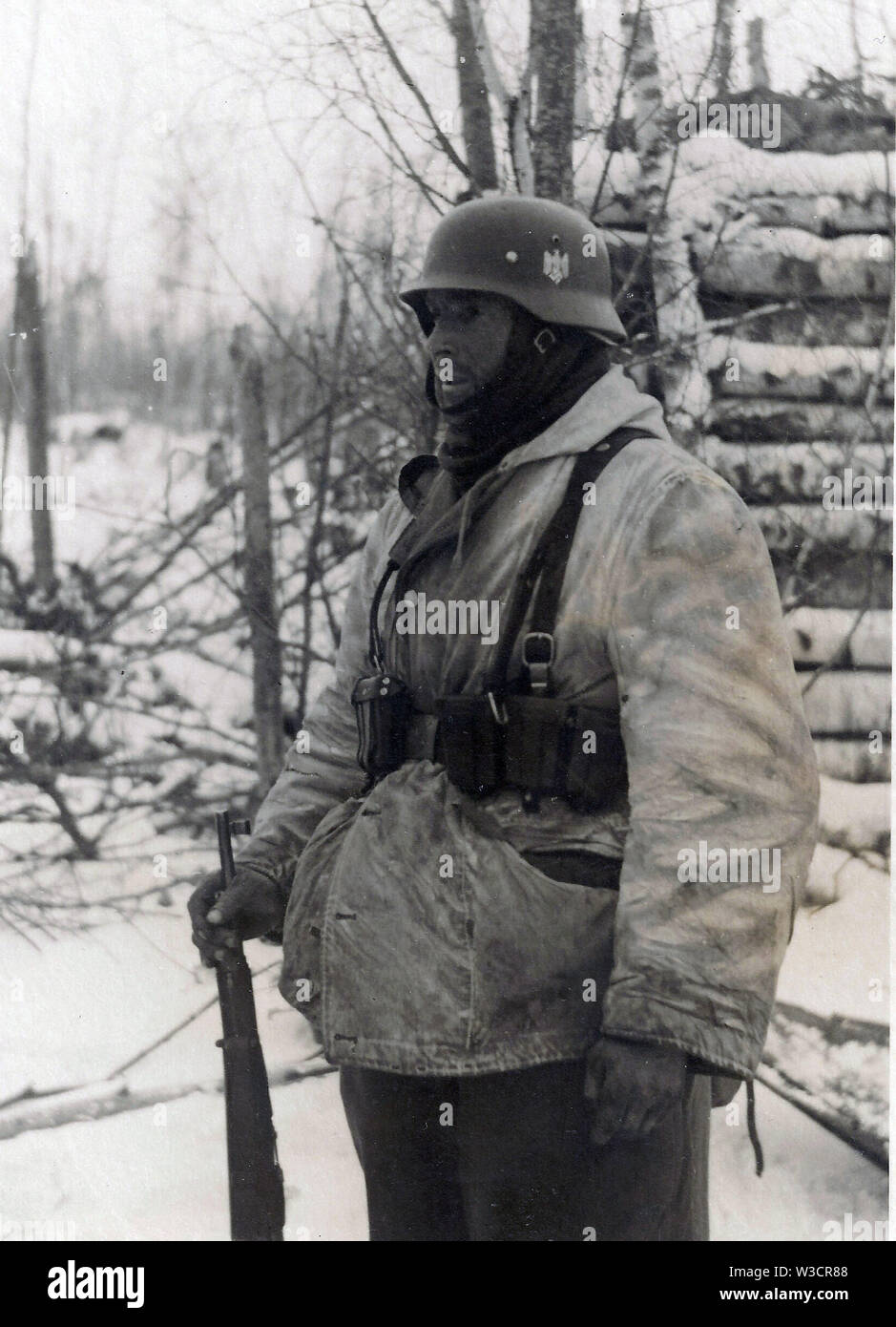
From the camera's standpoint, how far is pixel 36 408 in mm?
3480

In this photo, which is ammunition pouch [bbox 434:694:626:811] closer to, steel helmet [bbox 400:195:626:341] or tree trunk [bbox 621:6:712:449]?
steel helmet [bbox 400:195:626:341]

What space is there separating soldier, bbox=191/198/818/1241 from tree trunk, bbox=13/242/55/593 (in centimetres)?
142

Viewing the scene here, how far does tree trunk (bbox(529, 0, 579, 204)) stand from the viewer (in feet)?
10.3

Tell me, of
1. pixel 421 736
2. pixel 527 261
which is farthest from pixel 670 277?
pixel 421 736

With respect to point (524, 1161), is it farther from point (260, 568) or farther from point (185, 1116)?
point (260, 568)

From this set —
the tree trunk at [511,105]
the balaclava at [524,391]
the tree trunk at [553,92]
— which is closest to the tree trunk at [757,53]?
the tree trunk at [553,92]

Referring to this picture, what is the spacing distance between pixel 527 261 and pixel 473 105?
1.25 meters

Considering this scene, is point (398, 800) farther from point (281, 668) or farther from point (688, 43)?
point (688, 43)

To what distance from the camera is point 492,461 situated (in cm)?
221

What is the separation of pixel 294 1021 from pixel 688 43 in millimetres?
2434
